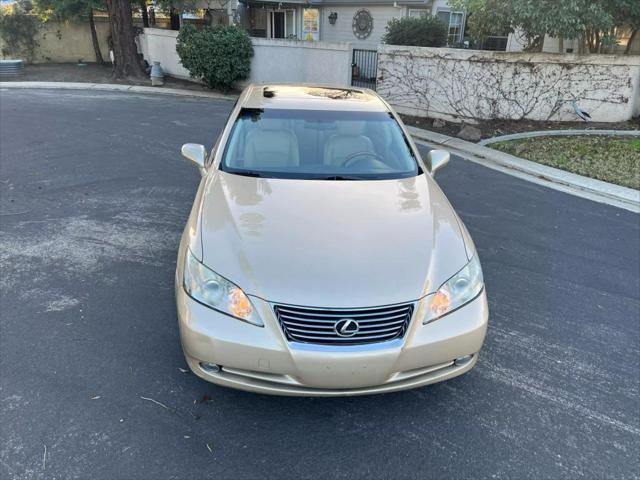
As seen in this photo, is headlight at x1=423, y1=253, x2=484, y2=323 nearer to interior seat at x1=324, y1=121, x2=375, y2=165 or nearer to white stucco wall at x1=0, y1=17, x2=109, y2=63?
interior seat at x1=324, y1=121, x2=375, y2=165

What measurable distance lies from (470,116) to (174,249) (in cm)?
844

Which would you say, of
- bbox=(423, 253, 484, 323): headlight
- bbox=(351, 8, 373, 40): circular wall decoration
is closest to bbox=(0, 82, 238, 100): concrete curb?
bbox=(351, 8, 373, 40): circular wall decoration

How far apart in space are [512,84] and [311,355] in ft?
32.2

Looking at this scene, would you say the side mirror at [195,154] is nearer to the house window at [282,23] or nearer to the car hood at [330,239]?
the car hood at [330,239]

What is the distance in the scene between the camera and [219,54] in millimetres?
13969

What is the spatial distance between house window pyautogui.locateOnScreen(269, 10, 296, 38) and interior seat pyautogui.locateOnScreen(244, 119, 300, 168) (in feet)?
60.7

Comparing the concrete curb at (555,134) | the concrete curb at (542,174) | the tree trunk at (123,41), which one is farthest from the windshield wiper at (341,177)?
the tree trunk at (123,41)

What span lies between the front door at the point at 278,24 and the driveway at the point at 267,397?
1776 cm

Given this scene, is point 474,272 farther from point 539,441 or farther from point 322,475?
point 322,475

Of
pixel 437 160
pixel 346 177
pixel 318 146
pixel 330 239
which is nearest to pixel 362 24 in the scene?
pixel 437 160

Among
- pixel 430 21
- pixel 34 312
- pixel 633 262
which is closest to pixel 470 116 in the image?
pixel 430 21

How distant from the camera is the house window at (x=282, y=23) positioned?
2084 centimetres

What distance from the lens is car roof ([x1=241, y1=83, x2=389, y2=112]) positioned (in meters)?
4.21

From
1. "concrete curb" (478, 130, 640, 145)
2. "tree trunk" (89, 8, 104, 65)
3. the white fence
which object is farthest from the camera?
"tree trunk" (89, 8, 104, 65)
